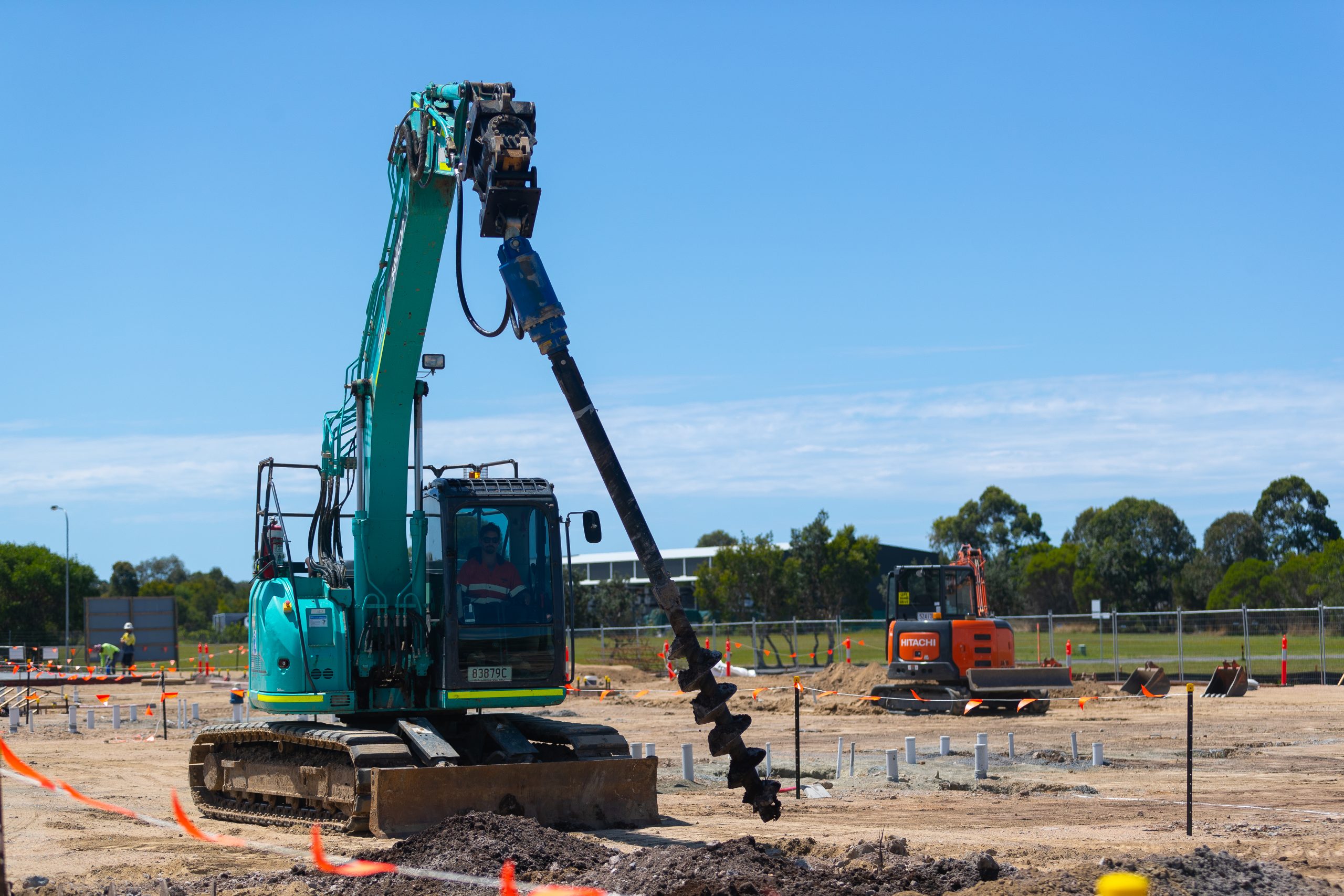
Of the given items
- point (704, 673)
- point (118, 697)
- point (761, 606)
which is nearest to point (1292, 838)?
point (704, 673)

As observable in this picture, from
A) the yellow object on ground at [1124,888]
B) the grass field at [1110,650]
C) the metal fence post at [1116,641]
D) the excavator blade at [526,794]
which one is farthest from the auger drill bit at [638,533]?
the metal fence post at [1116,641]

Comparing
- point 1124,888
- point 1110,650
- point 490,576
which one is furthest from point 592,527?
point 1110,650

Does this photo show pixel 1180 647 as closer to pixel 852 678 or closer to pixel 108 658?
pixel 852 678

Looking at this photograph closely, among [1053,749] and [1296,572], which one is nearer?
[1053,749]

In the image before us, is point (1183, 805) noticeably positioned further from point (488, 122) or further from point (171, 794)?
point (171, 794)

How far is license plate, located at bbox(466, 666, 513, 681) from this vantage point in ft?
41.1

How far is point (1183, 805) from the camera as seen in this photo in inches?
542

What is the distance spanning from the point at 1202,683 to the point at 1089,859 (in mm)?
24948

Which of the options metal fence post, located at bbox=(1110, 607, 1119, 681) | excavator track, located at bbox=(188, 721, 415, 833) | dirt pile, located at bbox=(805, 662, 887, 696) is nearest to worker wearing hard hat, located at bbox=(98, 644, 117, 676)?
dirt pile, located at bbox=(805, 662, 887, 696)

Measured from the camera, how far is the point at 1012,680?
2623 cm

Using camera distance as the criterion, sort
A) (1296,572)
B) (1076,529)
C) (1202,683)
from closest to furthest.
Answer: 1. (1202,683)
2. (1296,572)
3. (1076,529)

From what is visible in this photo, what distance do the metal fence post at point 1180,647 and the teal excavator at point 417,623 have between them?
78.5 feet

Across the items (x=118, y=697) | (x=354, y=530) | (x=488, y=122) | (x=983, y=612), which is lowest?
(x=118, y=697)

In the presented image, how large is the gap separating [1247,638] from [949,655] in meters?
11.9
